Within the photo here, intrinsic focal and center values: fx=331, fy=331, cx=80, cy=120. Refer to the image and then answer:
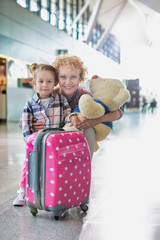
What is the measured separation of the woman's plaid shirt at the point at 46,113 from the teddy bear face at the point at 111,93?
0.30m

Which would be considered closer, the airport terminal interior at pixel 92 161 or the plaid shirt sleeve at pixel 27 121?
the airport terminal interior at pixel 92 161

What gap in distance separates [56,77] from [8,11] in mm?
12356

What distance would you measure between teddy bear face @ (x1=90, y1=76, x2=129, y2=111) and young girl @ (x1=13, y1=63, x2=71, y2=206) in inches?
11.6

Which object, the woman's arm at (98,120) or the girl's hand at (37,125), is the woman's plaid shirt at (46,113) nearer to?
the girl's hand at (37,125)

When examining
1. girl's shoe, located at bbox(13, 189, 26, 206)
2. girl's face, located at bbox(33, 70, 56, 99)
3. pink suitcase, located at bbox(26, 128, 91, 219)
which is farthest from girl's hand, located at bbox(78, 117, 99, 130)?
girl's shoe, located at bbox(13, 189, 26, 206)

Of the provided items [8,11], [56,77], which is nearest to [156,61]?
[8,11]

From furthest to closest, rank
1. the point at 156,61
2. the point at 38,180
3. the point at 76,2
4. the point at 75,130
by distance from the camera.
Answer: the point at 76,2 → the point at 156,61 → the point at 75,130 → the point at 38,180

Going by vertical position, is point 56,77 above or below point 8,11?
below

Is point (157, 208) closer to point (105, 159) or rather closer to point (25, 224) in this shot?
point (25, 224)

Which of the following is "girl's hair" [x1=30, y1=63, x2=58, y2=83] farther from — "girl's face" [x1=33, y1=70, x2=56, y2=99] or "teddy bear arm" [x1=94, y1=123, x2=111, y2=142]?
"teddy bear arm" [x1=94, y1=123, x2=111, y2=142]

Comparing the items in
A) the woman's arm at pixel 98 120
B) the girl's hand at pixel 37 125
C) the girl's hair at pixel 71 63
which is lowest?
the girl's hand at pixel 37 125

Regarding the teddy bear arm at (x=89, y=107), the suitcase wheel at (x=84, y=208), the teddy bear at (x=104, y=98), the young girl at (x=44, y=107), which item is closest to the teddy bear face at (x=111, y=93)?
Result: the teddy bear at (x=104, y=98)

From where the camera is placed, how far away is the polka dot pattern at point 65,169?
2.22m

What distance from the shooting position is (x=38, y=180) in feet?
7.55
